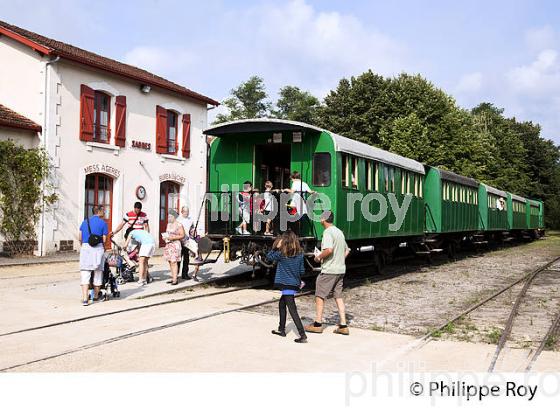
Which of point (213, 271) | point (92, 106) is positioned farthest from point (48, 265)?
point (92, 106)

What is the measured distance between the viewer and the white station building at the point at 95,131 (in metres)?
18.9

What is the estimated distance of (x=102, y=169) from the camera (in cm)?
2062

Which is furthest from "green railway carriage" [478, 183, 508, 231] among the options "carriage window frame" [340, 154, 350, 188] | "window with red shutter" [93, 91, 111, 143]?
"window with red shutter" [93, 91, 111, 143]

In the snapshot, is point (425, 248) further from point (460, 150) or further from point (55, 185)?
point (460, 150)

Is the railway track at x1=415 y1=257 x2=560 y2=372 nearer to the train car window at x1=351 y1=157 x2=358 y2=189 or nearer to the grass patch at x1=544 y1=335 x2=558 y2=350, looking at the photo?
the grass patch at x1=544 y1=335 x2=558 y2=350

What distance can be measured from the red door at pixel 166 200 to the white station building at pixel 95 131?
0.14ft

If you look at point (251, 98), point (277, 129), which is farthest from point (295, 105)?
point (277, 129)

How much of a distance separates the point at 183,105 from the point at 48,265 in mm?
10367

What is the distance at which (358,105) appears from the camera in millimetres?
43000

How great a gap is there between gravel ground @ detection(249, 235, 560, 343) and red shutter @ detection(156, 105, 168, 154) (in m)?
10.2

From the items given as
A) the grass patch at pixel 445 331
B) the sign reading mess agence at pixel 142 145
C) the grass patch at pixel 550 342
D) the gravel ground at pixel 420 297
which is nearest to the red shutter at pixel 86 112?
the sign reading mess agence at pixel 142 145

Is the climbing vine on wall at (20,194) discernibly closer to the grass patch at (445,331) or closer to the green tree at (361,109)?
the grass patch at (445,331)

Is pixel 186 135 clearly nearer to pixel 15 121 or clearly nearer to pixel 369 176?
pixel 15 121

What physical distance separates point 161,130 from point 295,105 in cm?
4524
